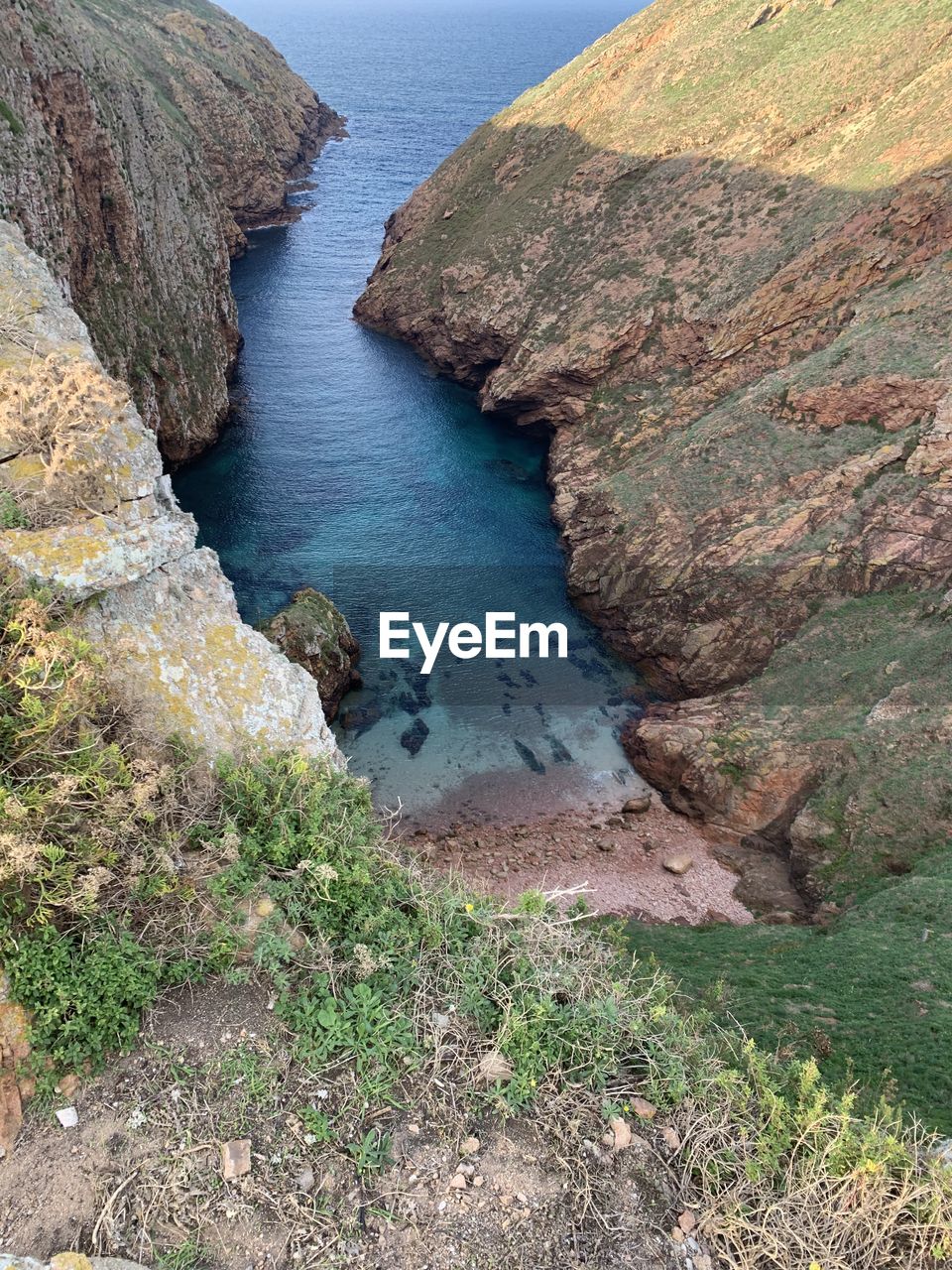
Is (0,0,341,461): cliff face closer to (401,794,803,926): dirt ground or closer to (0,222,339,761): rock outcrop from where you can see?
(0,222,339,761): rock outcrop

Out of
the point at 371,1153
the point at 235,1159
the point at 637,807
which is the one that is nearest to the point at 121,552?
the point at 235,1159

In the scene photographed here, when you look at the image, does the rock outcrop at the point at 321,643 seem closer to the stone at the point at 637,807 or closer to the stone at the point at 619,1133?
the stone at the point at 637,807

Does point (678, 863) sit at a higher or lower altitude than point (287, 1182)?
lower

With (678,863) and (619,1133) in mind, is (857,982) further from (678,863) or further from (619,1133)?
(619,1133)

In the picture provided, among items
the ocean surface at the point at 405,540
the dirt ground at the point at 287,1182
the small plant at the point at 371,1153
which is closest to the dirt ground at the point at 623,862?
the ocean surface at the point at 405,540

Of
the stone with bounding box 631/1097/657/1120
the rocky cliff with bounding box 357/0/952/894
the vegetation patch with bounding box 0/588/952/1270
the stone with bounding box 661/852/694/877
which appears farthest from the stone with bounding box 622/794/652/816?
the stone with bounding box 631/1097/657/1120

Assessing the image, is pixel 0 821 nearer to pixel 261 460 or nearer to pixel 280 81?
pixel 261 460
